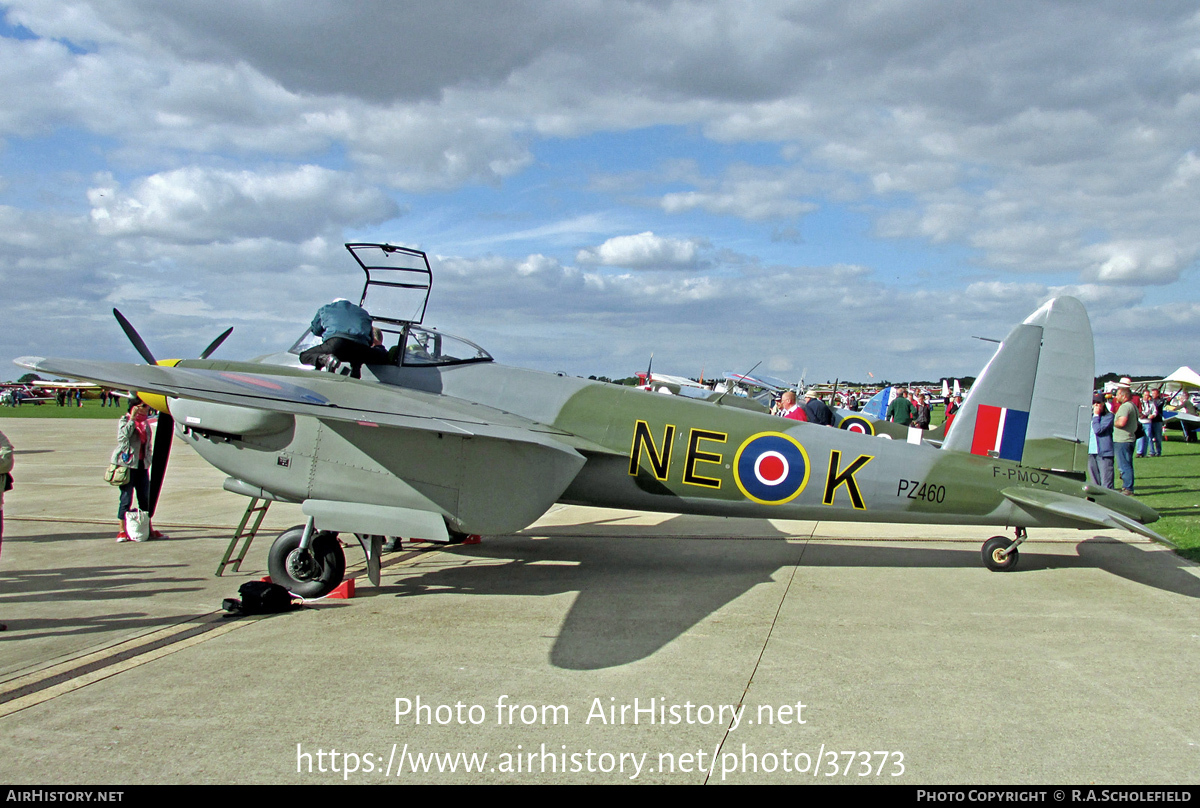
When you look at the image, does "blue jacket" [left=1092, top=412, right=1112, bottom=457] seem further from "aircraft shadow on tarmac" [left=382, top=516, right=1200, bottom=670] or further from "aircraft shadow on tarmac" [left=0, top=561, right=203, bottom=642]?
"aircraft shadow on tarmac" [left=0, top=561, right=203, bottom=642]

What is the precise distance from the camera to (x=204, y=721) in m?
3.87

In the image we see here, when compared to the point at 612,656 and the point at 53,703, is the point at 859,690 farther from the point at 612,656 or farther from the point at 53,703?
the point at 53,703

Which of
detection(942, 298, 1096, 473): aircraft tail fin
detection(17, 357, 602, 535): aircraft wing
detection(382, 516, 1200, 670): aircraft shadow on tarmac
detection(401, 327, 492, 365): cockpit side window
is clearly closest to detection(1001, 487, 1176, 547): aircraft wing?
detection(942, 298, 1096, 473): aircraft tail fin

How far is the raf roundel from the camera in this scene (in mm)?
6832

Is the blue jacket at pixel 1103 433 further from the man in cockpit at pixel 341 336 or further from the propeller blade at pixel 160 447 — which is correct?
the propeller blade at pixel 160 447

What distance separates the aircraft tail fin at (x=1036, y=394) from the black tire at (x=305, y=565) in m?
5.78

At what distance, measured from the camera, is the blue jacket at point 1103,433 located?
13.1m

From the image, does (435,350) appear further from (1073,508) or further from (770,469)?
(1073,508)

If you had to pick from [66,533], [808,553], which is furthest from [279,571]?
[808,553]

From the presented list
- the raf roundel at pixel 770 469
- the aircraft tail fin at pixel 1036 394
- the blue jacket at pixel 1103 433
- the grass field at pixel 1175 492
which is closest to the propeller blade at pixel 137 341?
the raf roundel at pixel 770 469

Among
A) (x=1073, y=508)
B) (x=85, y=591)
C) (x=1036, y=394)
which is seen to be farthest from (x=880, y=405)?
(x=85, y=591)

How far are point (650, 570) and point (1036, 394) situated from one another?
4.08m

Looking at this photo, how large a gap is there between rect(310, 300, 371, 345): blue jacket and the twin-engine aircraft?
0.91 feet

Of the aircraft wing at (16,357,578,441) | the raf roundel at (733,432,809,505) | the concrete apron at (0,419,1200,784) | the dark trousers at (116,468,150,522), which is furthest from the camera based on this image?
the dark trousers at (116,468,150,522)
